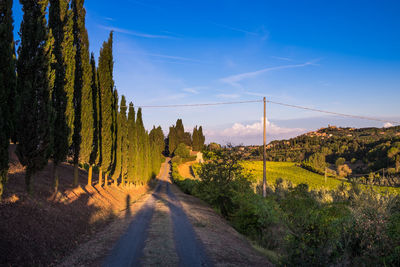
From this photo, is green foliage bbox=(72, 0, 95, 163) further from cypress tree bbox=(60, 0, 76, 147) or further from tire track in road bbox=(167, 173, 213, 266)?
tire track in road bbox=(167, 173, 213, 266)

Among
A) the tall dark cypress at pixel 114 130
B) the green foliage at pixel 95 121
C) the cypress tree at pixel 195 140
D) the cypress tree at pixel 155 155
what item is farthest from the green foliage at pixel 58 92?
the cypress tree at pixel 195 140

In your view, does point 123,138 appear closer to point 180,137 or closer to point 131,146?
point 131,146

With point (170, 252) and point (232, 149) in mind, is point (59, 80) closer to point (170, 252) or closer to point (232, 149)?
point (170, 252)

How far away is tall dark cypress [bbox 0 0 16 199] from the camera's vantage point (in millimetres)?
7508

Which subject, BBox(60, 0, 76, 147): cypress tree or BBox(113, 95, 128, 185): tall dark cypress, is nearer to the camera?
BBox(60, 0, 76, 147): cypress tree

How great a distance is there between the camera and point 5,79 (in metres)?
7.80

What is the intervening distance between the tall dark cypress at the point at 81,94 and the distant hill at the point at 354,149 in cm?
2682

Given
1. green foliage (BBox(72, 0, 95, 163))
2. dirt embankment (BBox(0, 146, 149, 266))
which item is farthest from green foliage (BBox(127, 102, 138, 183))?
dirt embankment (BBox(0, 146, 149, 266))

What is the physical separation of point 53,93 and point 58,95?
0.77 feet

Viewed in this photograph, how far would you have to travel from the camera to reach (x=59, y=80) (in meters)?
12.9

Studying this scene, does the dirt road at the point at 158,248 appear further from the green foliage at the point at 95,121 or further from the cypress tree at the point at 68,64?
the green foliage at the point at 95,121

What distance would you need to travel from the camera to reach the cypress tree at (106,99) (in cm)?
1952

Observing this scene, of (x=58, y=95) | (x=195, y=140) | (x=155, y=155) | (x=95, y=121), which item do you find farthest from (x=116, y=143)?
(x=195, y=140)

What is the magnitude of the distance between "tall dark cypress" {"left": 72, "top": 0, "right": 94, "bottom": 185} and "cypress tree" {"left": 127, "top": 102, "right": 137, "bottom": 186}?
11289 millimetres
